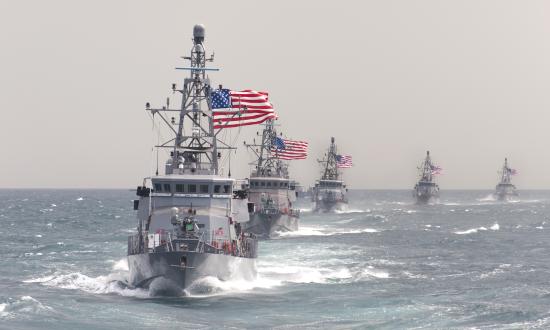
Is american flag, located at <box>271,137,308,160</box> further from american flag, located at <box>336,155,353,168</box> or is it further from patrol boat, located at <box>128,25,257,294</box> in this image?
patrol boat, located at <box>128,25,257,294</box>

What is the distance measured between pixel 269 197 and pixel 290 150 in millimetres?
15212

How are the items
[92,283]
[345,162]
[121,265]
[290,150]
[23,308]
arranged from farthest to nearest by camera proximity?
[345,162] → [290,150] → [121,265] → [92,283] → [23,308]

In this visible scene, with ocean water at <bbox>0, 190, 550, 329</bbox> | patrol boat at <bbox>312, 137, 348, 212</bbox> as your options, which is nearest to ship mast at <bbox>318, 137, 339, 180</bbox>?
patrol boat at <bbox>312, 137, 348, 212</bbox>

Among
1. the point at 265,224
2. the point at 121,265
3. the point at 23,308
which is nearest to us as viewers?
the point at 23,308

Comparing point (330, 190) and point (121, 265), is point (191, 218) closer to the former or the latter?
point (121, 265)

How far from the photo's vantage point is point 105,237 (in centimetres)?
10144

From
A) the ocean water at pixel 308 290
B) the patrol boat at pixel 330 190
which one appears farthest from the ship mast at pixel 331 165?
the ocean water at pixel 308 290

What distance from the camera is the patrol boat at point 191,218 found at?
149ft

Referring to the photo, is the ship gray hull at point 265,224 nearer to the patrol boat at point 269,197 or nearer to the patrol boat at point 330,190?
the patrol boat at point 269,197

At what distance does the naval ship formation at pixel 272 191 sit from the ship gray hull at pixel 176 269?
159 feet

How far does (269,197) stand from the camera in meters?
110

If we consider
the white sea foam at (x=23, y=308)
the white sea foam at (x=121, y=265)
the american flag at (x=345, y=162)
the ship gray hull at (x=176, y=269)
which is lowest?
the white sea foam at (x=23, y=308)

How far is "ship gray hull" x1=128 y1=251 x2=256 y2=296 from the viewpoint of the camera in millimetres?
44781

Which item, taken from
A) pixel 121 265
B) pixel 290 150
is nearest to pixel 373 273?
pixel 121 265
